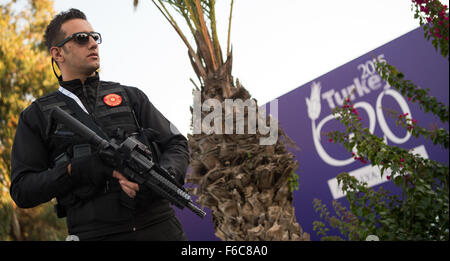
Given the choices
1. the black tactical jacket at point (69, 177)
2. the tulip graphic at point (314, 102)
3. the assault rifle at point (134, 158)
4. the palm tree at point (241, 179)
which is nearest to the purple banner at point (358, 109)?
the tulip graphic at point (314, 102)

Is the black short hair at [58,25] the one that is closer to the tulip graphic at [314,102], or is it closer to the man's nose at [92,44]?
the man's nose at [92,44]

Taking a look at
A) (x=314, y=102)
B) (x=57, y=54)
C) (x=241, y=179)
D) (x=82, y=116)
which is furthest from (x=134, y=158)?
(x=314, y=102)

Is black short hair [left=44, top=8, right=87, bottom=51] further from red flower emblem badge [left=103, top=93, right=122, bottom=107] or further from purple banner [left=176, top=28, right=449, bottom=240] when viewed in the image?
purple banner [left=176, top=28, right=449, bottom=240]

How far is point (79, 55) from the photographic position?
6.93 ft

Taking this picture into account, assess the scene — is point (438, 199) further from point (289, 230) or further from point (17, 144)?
point (17, 144)

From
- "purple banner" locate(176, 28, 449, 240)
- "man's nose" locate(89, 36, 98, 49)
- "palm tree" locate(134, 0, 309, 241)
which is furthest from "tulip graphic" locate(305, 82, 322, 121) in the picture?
"man's nose" locate(89, 36, 98, 49)

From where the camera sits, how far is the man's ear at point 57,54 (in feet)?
7.10

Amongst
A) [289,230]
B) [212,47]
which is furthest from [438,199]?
[212,47]

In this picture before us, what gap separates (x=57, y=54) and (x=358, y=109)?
21.2ft

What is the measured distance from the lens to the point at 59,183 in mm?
1872

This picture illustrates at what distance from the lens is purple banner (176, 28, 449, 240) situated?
22.4 feet

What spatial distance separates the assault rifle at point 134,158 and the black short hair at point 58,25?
0.40 metres

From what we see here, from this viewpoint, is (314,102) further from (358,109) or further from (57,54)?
(57,54)

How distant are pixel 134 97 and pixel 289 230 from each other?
8.41 ft
